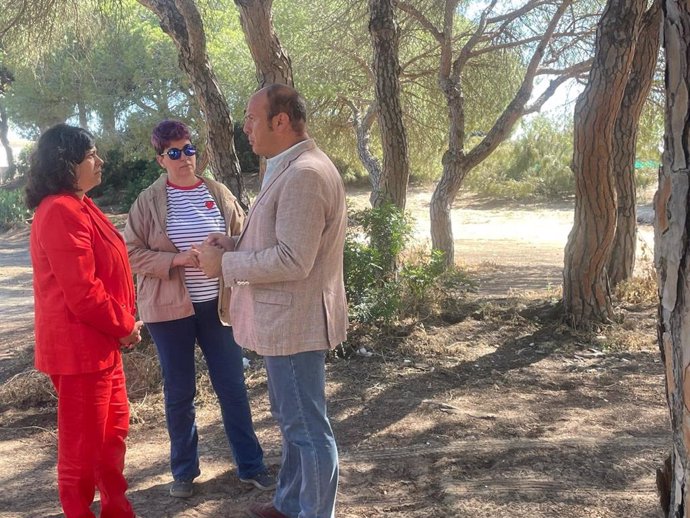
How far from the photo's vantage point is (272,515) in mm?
2900

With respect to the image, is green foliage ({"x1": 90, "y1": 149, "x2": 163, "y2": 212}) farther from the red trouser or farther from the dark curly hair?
the red trouser

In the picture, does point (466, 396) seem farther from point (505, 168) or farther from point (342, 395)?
Result: point (505, 168)

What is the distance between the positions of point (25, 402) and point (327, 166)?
3.37 m

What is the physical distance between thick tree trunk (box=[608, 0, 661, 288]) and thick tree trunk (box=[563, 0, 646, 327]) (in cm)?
129

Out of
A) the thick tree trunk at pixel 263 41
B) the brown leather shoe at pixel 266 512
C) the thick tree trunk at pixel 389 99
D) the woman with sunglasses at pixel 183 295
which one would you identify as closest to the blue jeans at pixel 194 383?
the woman with sunglasses at pixel 183 295

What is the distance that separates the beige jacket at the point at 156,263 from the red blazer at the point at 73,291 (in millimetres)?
257

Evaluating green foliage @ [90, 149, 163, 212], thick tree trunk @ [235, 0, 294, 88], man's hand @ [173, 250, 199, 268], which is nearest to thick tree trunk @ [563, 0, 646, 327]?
thick tree trunk @ [235, 0, 294, 88]

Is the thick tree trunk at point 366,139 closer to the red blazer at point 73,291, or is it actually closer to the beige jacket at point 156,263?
the beige jacket at point 156,263

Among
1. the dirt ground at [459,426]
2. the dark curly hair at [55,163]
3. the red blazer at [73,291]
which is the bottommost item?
the dirt ground at [459,426]

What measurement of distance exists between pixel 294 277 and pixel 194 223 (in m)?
0.98

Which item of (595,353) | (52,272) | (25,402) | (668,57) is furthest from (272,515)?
(595,353)

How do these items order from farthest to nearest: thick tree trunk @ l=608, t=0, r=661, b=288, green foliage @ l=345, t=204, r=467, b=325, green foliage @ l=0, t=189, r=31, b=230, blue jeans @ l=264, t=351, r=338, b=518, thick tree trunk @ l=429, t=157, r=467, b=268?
green foliage @ l=0, t=189, r=31, b=230 < thick tree trunk @ l=429, t=157, r=467, b=268 < thick tree trunk @ l=608, t=0, r=661, b=288 < green foliage @ l=345, t=204, r=467, b=325 < blue jeans @ l=264, t=351, r=338, b=518

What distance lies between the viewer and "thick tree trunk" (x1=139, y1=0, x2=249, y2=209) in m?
5.66

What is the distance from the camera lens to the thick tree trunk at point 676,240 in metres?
1.63
